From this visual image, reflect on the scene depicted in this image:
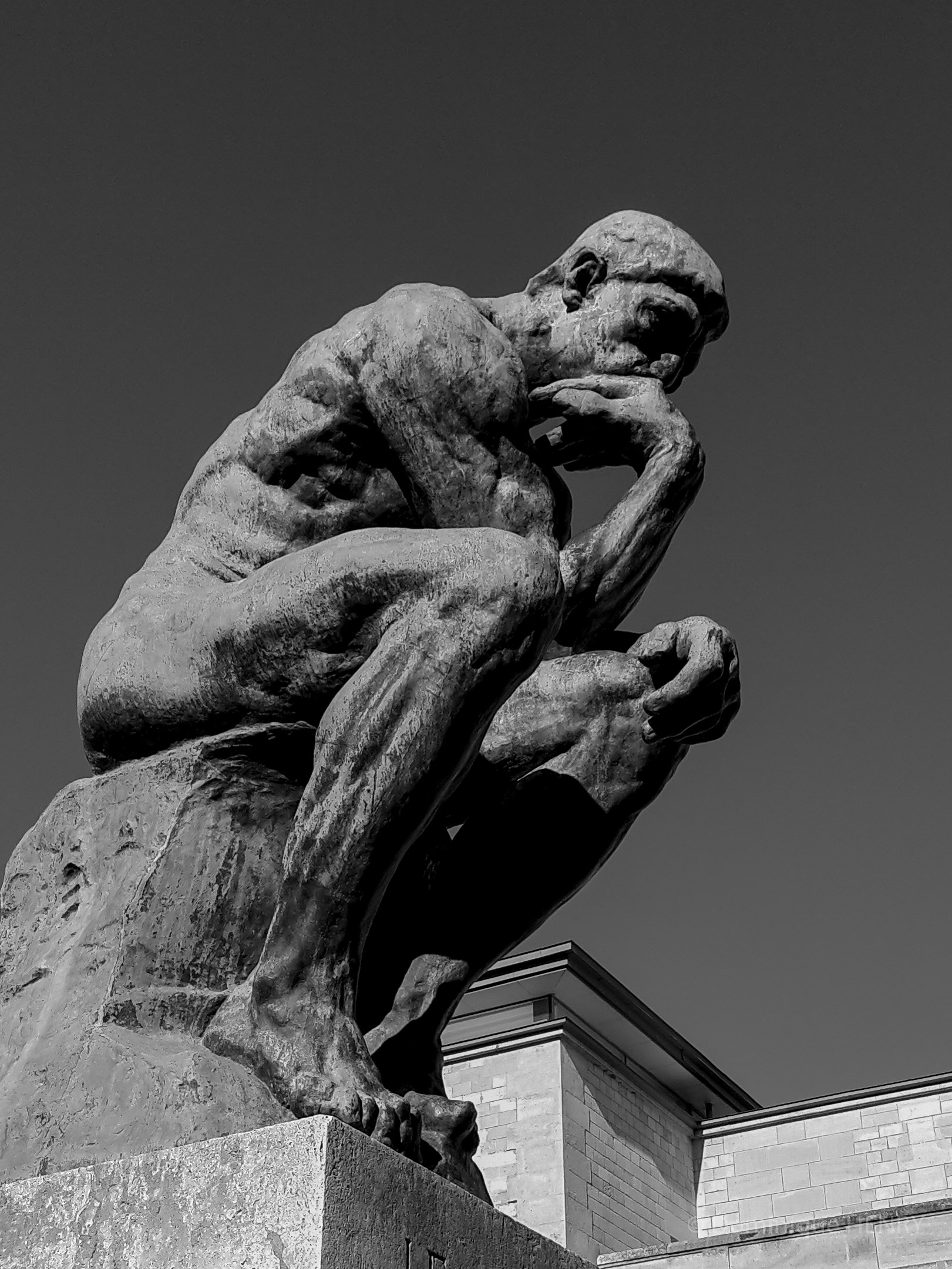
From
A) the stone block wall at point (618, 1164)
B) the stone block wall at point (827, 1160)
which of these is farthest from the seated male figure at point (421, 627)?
the stone block wall at point (827, 1160)

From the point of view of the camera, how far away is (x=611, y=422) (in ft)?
11.2

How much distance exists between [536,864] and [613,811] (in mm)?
204

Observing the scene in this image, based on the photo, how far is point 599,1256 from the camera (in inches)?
834

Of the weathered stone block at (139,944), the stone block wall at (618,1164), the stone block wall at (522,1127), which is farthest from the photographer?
the stone block wall at (618,1164)

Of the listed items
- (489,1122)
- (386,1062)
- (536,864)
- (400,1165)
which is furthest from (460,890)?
(489,1122)

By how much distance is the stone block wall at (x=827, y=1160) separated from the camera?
24875 millimetres

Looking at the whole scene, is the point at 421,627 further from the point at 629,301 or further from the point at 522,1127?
the point at 522,1127

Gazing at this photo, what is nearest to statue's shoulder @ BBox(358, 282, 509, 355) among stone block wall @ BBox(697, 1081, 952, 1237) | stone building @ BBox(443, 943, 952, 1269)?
stone building @ BBox(443, 943, 952, 1269)

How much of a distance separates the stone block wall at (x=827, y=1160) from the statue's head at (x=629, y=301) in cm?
2369

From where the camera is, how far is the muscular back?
321cm

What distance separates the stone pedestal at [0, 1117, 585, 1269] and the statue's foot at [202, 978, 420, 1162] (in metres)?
0.10

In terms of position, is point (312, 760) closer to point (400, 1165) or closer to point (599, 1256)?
point (400, 1165)

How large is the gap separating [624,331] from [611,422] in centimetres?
27

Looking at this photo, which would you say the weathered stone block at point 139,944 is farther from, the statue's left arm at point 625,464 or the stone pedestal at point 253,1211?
the statue's left arm at point 625,464
